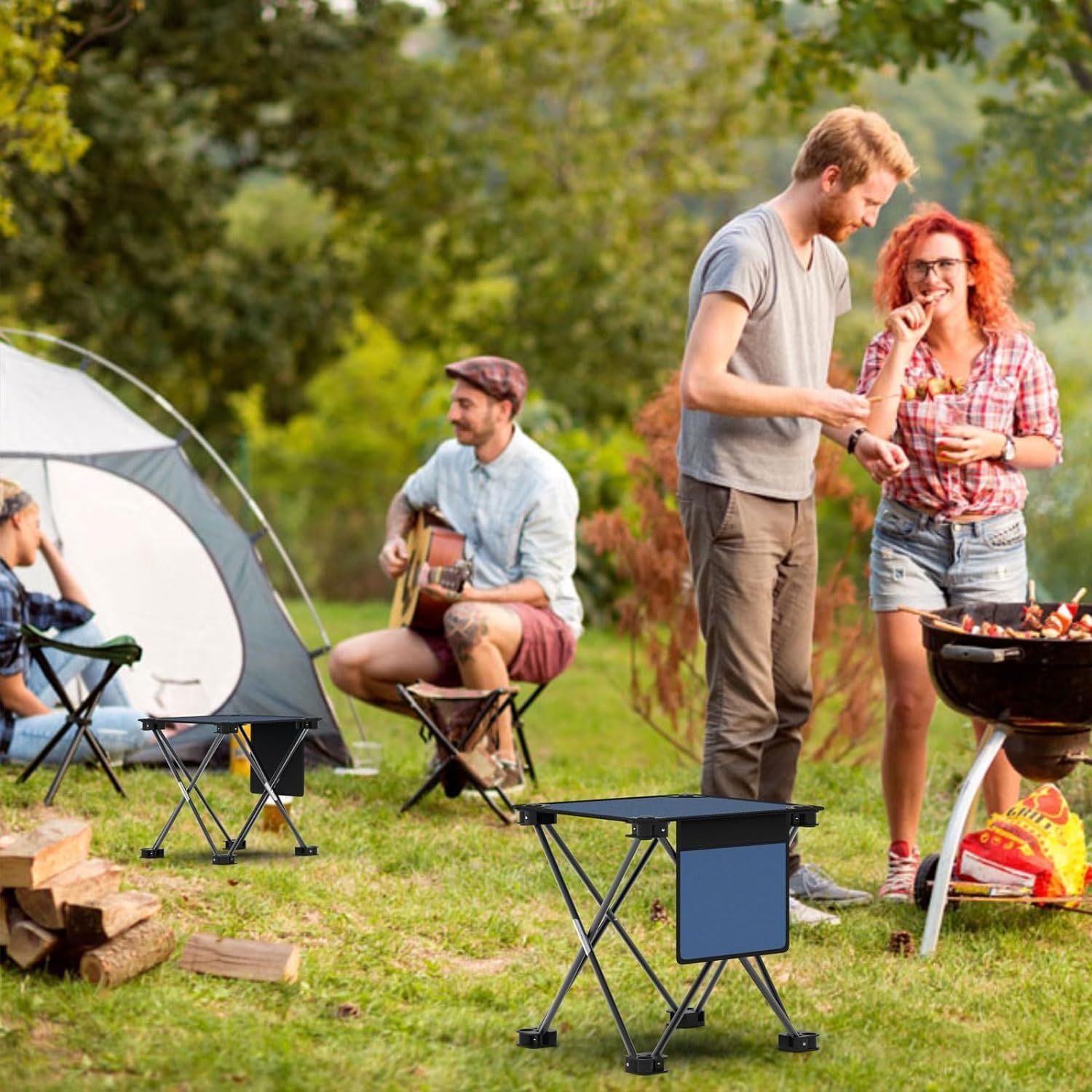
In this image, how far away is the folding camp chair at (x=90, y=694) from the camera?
4.80 m

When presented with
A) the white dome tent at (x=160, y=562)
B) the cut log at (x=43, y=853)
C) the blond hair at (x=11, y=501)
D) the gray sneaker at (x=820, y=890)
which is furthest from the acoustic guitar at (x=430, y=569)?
the cut log at (x=43, y=853)

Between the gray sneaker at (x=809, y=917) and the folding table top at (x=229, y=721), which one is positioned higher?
the folding table top at (x=229, y=721)

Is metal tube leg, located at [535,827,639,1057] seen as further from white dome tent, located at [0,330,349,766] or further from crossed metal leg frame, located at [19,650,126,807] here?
white dome tent, located at [0,330,349,766]

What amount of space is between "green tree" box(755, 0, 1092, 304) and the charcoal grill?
596 centimetres

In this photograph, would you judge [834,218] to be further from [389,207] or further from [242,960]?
[389,207]

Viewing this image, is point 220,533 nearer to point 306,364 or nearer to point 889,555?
point 889,555

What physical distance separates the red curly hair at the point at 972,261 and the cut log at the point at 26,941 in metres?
2.52

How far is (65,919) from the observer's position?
129 inches

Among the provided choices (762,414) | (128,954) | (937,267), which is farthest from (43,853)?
(937,267)

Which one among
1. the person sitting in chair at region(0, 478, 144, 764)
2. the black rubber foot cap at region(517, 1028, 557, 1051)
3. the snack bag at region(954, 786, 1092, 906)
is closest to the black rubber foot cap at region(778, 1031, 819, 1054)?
the black rubber foot cap at region(517, 1028, 557, 1051)

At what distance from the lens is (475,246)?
64.8 feet

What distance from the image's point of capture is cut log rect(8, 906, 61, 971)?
326 centimetres

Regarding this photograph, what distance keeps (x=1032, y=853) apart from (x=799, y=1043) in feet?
3.84

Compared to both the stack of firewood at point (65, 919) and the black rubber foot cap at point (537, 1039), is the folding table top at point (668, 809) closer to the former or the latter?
the black rubber foot cap at point (537, 1039)
